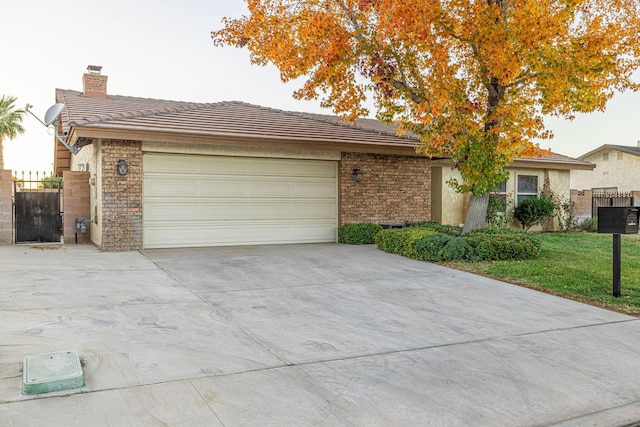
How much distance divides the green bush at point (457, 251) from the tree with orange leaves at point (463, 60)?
1.69 meters

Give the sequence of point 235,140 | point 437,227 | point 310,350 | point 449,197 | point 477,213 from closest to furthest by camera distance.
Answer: point 310,350 → point 235,140 → point 477,213 → point 437,227 → point 449,197

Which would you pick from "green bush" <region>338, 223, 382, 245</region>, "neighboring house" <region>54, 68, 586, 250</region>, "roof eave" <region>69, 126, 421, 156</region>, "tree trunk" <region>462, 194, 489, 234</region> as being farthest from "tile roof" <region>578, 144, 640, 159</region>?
"green bush" <region>338, 223, 382, 245</region>

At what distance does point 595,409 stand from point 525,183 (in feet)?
50.9

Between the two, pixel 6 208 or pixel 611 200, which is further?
pixel 611 200

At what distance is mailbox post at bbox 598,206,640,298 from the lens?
23.2 feet

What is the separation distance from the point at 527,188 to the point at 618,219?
11.4 m

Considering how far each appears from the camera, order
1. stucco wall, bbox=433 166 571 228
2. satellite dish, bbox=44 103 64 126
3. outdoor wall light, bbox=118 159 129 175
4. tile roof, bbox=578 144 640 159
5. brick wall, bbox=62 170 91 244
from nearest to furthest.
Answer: outdoor wall light, bbox=118 159 129 175, satellite dish, bbox=44 103 64 126, brick wall, bbox=62 170 91 244, stucco wall, bbox=433 166 571 228, tile roof, bbox=578 144 640 159

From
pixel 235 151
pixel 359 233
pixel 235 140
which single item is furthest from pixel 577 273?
pixel 235 151

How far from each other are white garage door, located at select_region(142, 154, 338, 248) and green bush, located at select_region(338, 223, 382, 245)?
615 millimetres

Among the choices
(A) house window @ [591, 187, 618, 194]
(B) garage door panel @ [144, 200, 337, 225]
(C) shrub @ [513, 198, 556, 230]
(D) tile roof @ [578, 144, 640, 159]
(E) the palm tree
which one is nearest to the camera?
(B) garage door panel @ [144, 200, 337, 225]

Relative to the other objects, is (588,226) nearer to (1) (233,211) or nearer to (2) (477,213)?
(2) (477,213)

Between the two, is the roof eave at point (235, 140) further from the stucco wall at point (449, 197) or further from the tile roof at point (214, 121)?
the stucco wall at point (449, 197)

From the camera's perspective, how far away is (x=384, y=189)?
14227mm

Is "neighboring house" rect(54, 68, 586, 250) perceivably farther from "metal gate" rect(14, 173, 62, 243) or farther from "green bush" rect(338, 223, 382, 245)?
"metal gate" rect(14, 173, 62, 243)
